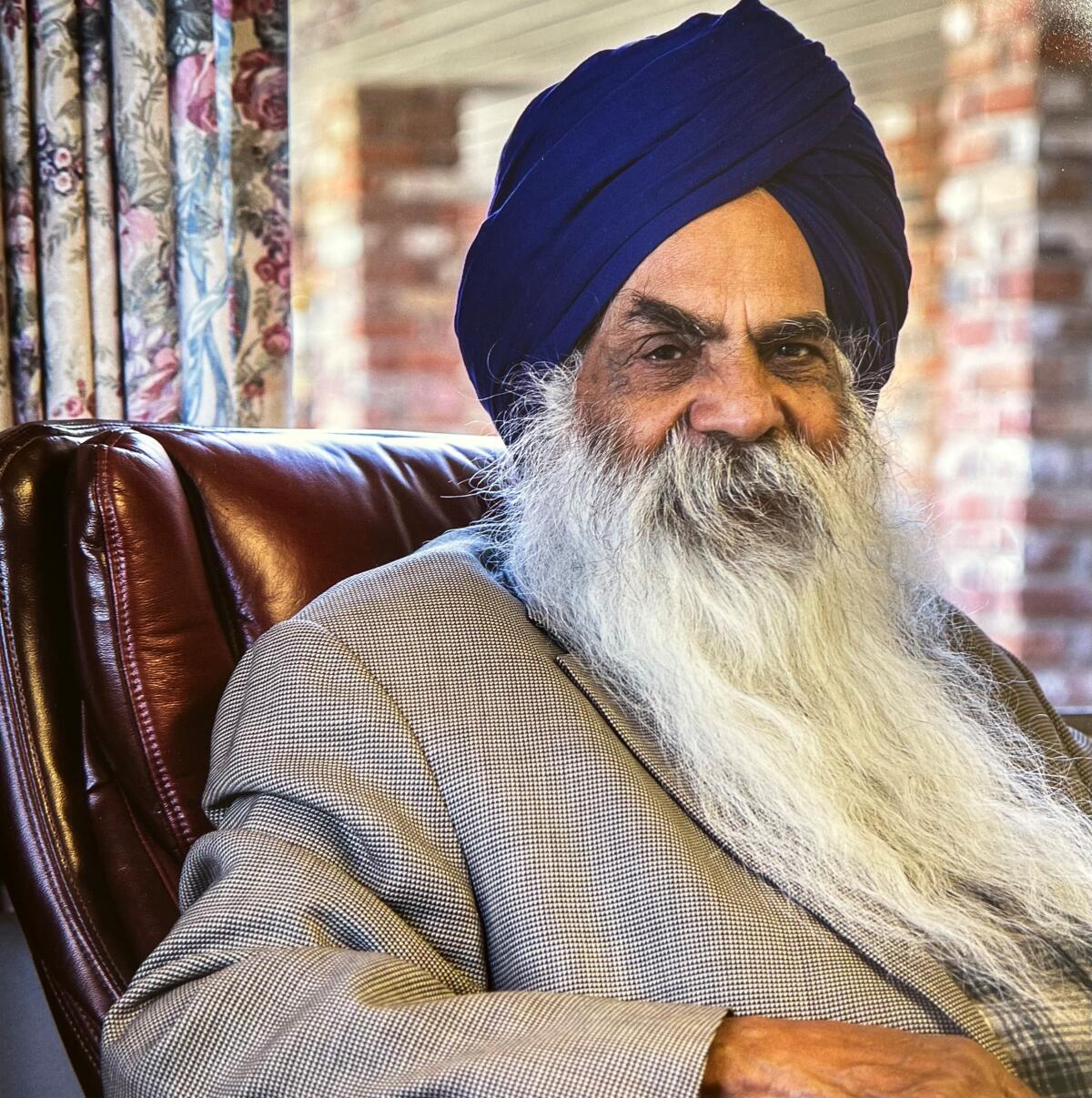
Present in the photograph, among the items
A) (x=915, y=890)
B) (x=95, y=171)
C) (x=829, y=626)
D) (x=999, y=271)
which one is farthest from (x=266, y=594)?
(x=999, y=271)

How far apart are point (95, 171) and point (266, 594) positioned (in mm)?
859

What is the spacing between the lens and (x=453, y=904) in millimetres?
980

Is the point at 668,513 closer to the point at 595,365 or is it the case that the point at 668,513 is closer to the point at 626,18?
the point at 595,365

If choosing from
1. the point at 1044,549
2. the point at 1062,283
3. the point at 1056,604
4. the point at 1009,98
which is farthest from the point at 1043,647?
the point at 1009,98

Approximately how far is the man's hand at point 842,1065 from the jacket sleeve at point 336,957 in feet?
0.10

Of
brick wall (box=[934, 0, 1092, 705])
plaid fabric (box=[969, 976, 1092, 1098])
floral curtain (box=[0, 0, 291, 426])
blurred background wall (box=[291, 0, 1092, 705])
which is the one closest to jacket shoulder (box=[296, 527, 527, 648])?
plaid fabric (box=[969, 976, 1092, 1098])

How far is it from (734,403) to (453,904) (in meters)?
0.59

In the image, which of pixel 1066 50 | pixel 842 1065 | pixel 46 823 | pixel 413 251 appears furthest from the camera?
pixel 413 251

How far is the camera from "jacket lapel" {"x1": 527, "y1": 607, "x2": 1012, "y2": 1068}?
966 mm

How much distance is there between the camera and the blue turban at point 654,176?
1.26 m

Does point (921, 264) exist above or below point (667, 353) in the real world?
above

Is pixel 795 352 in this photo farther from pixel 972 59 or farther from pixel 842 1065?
pixel 972 59

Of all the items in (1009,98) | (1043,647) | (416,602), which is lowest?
(1043,647)

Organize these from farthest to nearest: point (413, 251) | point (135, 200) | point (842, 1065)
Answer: point (413, 251)
point (135, 200)
point (842, 1065)
